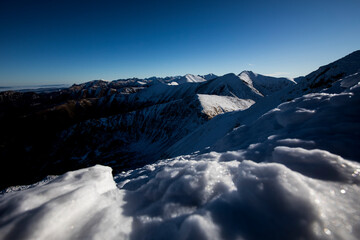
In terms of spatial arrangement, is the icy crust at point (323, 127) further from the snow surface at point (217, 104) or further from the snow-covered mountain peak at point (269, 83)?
the snow-covered mountain peak at point (269, 83)

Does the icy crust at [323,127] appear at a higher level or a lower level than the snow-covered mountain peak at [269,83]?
lower

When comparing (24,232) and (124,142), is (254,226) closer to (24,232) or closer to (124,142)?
(24,232)

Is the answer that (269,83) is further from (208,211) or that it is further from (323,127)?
(208,211)

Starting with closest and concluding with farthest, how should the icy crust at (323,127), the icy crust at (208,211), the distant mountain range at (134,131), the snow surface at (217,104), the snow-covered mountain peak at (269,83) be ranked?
1. the icy crust at (208,211)
2. the icy crust at (323,127)
3. the distant mountain range at (134,131)
4. the snow surface at (217,104)
5. the snow-covered mountain peak at (269,83)

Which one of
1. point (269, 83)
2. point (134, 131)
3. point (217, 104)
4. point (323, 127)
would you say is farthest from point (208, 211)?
point (269, 83)

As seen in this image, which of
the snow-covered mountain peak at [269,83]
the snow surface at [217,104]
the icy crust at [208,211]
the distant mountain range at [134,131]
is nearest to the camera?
the icy crust at [208,211]

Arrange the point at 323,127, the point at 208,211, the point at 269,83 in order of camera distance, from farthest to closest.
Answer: the point at 269,83 → the point at 323,127 → the point at 208,211

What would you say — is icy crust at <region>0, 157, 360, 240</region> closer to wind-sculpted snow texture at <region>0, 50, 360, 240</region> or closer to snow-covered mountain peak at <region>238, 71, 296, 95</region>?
wind-sculpted snow texture at <region>0, 50, 360, 240</region>

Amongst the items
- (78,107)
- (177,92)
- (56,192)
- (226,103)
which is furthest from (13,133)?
(56,192)

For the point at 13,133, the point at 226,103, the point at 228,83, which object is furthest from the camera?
the point at 228,83

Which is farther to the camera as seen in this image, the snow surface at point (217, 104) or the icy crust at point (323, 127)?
the snow surface at point (217, 104)

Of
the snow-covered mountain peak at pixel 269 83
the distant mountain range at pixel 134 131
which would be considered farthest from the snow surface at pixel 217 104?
the snow-covered mountain peak at pixel 269 83
